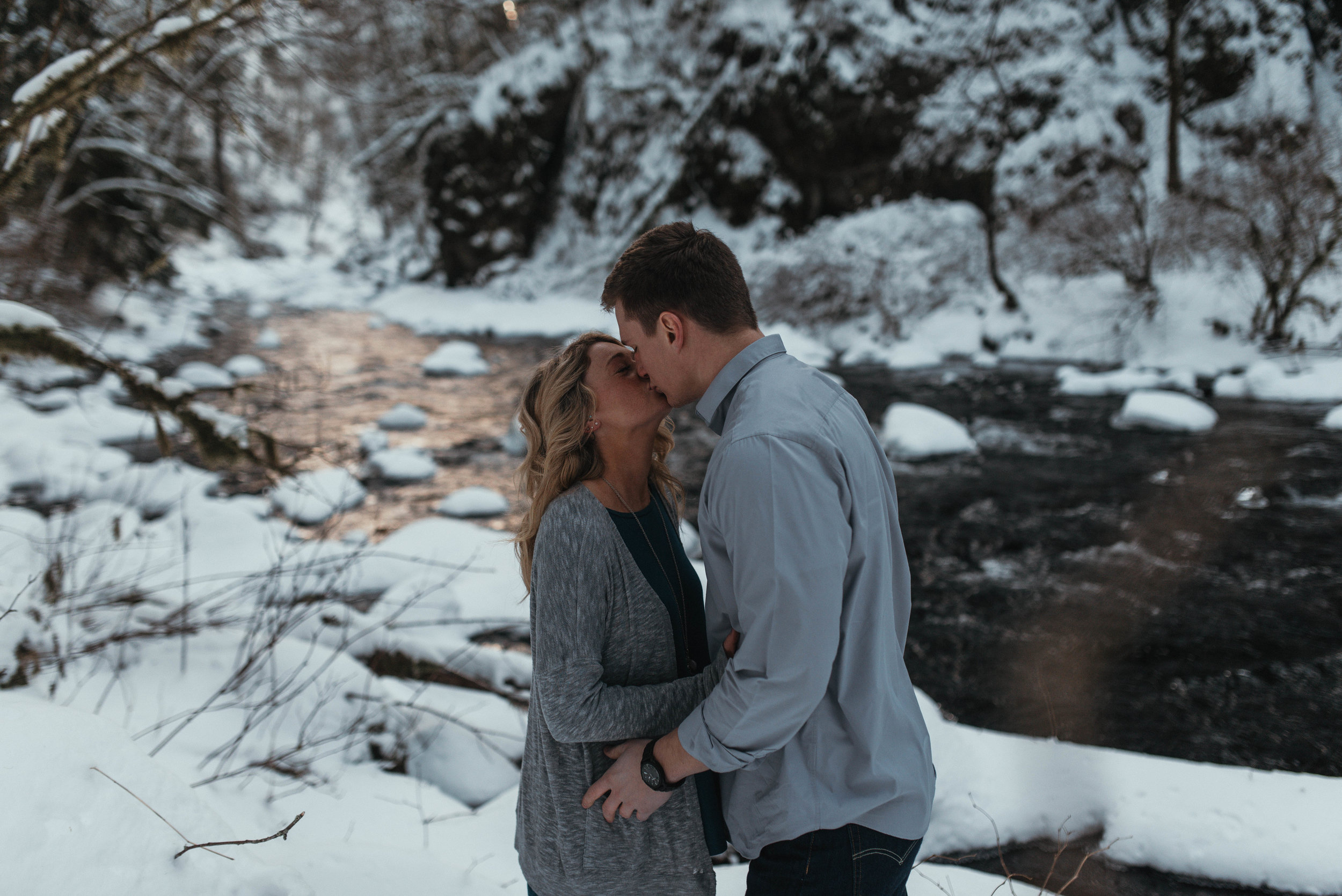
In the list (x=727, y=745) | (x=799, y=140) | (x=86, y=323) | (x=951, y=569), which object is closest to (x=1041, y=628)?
(x=951, y=569)

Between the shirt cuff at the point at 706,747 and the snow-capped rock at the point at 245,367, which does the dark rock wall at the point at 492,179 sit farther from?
the shirt cuff at the point at 706,747

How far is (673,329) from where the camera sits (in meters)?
1.41

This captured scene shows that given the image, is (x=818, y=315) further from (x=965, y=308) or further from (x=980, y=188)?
(x=980, y=188)

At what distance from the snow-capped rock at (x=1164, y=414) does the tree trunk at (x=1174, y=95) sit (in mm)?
7178

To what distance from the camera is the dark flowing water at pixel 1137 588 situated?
4.50m

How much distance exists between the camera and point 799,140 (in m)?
22.0

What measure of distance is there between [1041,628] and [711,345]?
204 inches

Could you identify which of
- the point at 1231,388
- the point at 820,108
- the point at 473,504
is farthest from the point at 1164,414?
the point at 820,108

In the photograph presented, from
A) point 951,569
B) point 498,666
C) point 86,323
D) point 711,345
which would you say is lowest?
point 951,569

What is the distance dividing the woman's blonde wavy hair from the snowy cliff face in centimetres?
1791

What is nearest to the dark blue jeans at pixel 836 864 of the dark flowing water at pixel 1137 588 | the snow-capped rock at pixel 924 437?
the dark flowing water at pixel 1137 588

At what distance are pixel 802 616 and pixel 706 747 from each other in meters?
0.29

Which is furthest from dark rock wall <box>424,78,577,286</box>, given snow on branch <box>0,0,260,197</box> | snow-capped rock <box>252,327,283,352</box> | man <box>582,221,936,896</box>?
man <box>582,221,936,896</box>

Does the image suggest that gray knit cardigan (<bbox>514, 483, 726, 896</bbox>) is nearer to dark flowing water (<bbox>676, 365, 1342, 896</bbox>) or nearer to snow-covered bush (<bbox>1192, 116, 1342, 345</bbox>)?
dark flowing water (<bbox>676, 365, 1342, 896</bbox>)
